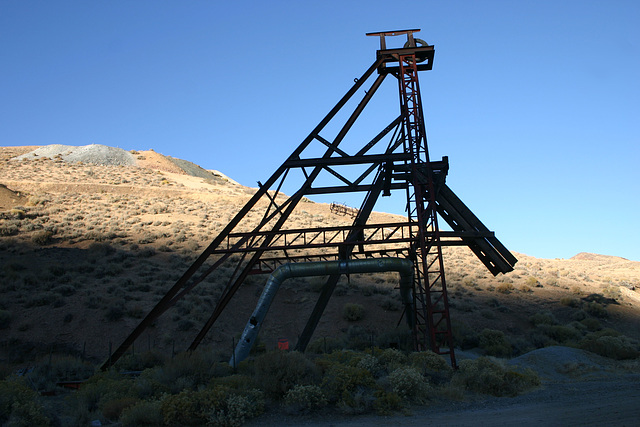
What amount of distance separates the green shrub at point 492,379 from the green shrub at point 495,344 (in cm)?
595

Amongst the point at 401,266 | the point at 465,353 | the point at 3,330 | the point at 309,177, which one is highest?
the point at 309,177

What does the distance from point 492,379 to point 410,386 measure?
10.3 feet

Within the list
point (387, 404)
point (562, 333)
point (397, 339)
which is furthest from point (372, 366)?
point (562, 333)

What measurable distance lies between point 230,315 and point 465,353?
1399cm

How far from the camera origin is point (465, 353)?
857 inches

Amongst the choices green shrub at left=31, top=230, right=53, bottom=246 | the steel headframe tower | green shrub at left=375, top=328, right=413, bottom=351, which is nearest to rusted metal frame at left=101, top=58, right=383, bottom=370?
the steel headframe tower

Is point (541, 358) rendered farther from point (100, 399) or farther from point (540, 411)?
point (100, 399)

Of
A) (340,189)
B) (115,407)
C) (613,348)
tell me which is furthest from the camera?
(613,348)

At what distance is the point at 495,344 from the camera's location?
75.6 ft

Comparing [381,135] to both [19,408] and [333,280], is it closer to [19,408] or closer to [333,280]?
[333,280]

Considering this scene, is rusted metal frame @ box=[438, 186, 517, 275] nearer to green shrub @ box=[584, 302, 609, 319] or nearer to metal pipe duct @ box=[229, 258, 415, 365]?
metal pipe duct @ box=[229, 258, 415, 365]

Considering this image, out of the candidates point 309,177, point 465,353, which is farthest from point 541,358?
point 309,177

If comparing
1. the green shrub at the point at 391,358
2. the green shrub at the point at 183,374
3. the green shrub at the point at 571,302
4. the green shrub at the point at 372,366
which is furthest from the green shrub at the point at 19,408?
the green shrub at the point at 571,302

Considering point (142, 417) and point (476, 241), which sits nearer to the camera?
point (142, 417)
